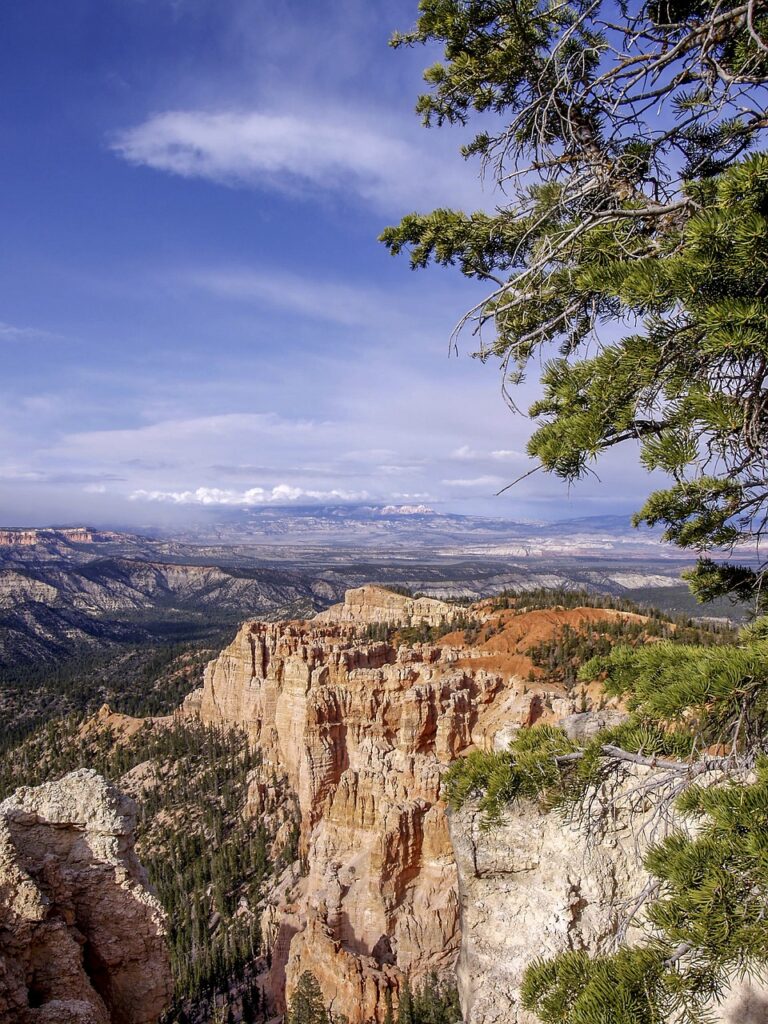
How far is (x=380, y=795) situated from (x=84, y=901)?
20662 mm

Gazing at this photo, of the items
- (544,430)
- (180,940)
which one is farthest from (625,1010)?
(180,940)

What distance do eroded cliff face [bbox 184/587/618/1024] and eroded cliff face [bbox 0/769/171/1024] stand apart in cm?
1267

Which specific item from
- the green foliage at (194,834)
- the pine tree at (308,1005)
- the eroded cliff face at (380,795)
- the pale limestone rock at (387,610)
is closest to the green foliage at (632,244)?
the eroded cliff face at (380,795)

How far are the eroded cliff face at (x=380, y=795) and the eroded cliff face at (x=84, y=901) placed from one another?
12.7 meters

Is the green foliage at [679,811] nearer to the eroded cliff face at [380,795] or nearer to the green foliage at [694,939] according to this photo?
the green foliage at [694,939]

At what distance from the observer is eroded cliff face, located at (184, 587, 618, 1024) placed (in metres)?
23.5

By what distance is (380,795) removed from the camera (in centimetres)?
2664

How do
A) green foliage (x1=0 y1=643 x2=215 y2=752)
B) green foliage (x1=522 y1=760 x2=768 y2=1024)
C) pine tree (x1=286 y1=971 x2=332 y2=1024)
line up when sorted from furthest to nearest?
1. green foliage (x1=0 y1=643 x2=215 y2=752)
2. pine tree (x1=286 y1=971 x2=332 y2=1024)
3. green foliage (x1=522 y1=760 x2=768 y2=1024)

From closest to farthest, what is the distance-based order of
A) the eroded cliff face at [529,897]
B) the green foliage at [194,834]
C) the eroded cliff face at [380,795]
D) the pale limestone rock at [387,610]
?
1. the eroded cliff face at [529,897]
2. the eroded cliff face at [380,795]
3. the green foliage at [194,834]
4. the pale limestone rock at [387,610]

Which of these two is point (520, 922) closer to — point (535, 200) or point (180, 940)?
point (535, 200)

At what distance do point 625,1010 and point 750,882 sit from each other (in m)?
0.80

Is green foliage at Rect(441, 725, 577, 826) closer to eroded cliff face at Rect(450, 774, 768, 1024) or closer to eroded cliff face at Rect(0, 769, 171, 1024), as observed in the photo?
eroded cliff face at Rect(450, 774, 768, 1024)

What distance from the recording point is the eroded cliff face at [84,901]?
682 centimetres

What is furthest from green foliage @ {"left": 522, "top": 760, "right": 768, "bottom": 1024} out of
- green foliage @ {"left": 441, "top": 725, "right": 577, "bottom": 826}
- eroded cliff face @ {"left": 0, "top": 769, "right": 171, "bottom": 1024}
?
eroded cliff face @ {"left": 0, "top": 769, "right": 171, "bottom": 1024}
